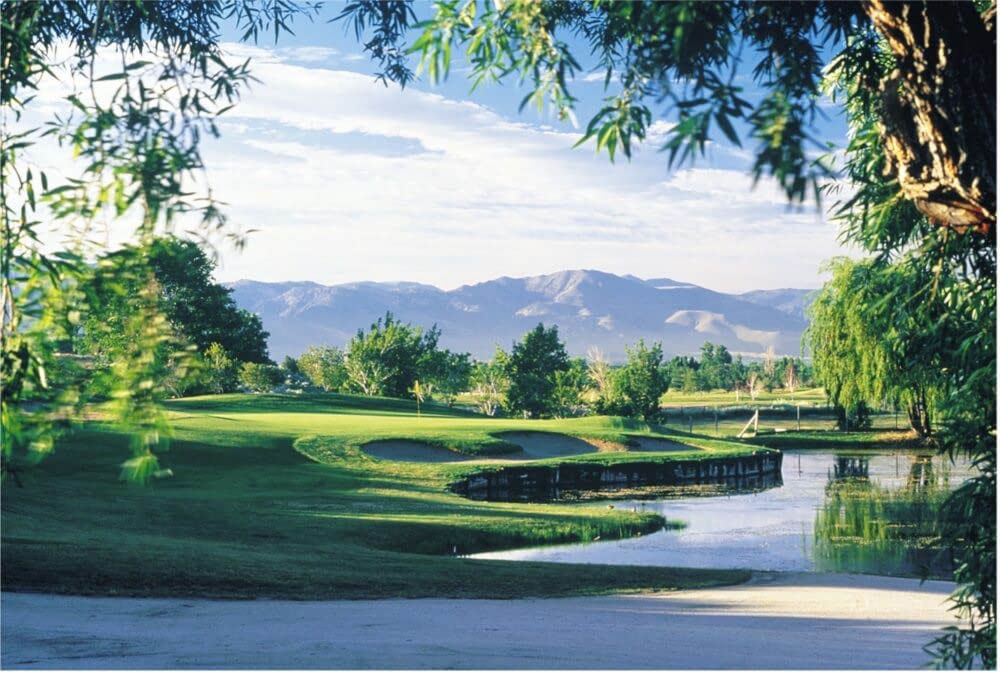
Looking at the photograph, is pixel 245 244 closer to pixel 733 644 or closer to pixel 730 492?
pixel 733 644

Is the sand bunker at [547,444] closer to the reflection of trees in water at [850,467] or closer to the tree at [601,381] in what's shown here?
the reflection of trees in water at [850,467]

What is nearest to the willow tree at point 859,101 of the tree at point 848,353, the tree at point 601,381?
the tree at point 848,353

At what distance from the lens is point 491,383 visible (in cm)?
5106

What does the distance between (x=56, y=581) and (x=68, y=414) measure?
6.88 m

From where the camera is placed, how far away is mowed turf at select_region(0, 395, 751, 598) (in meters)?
10.1

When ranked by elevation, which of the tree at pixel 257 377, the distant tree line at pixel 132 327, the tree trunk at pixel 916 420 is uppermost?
the distant tree line at pixel 132 327

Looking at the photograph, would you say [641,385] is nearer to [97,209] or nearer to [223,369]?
[223,369]

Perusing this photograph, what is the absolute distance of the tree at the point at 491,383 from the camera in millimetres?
45125

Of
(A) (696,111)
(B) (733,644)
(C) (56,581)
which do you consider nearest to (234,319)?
(C) (56,581)

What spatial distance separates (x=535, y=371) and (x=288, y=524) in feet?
101

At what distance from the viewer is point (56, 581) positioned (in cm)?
945

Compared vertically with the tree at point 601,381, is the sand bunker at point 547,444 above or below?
below

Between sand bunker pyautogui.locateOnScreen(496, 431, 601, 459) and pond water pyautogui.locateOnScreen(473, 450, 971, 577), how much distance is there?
5601mm

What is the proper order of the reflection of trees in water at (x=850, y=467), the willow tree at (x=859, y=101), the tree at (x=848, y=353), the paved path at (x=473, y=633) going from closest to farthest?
the willow tree at (x=859, y=101) < the paved path at (x=473, y=633) < the reflection of trees in water at (x=850, y=467) < the tree at (x=848, y=353)
